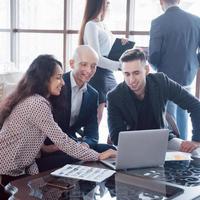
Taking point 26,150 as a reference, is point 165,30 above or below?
above

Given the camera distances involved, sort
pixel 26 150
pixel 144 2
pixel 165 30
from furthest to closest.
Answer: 1. pixel 144 2
2. pixel 165 30
3. pixel 26 150

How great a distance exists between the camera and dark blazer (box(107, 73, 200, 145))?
2.44m

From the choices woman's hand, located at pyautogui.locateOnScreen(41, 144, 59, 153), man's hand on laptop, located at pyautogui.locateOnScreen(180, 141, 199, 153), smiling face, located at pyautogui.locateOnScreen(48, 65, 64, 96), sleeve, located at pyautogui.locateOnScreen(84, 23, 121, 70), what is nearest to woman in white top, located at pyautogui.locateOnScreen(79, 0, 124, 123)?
sleeve, located at pyautogui.locateOnScreen(84, 23, 121, 70)

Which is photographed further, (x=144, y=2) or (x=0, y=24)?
A: (x=0, y=24)

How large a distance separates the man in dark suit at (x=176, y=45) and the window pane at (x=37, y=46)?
286 cm

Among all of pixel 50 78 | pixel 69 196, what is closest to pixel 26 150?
pixel 50 78

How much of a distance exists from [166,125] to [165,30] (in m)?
0.77

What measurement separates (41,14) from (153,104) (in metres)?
3.89

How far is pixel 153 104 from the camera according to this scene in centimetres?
249

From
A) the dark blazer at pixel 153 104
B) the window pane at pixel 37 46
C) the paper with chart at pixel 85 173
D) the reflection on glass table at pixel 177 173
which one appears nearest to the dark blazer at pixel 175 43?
the dark blazer at pixel 153 104

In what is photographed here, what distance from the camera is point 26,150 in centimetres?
208

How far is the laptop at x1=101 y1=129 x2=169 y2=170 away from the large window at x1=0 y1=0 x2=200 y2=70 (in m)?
3.01

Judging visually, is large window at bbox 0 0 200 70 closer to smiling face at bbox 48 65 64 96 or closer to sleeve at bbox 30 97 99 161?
smiling face at bbox 48 65 64 96

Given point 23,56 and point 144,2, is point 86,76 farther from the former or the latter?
point 23,56
